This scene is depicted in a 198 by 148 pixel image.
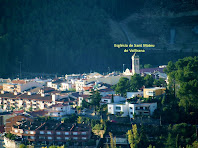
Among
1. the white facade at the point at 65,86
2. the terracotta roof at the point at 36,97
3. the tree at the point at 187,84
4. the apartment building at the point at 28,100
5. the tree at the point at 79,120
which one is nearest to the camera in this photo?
the tree at the point at 187,84

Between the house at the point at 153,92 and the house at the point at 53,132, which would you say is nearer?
the house at the point at 53,132

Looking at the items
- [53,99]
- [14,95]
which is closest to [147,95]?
[53,99]

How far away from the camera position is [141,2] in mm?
61188

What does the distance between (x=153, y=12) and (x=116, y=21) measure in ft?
17.0

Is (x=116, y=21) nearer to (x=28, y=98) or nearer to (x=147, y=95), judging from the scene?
(x=28, y=98)

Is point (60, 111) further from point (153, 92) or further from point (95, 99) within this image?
point (153, 92)

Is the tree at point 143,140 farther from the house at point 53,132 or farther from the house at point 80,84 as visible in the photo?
the house at point 80,84

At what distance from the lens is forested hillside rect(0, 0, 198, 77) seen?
48.0 meters

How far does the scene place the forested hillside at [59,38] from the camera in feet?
157

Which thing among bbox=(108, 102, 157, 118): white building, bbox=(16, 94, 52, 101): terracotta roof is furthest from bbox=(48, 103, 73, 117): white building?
bbox=(16, 94, 52, 101): terracotta roof

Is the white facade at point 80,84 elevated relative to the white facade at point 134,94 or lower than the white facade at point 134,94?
elevated

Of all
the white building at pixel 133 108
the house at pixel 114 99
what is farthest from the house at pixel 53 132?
the house at pixel 114 99

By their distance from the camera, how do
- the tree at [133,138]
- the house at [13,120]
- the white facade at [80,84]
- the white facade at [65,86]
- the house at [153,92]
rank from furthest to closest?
the white facade at [65,86] → the white facade at [80,84] → the house at [13,120] → the house at [153,92] → the tree at [133,138]

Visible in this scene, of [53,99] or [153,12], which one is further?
[153,12]
